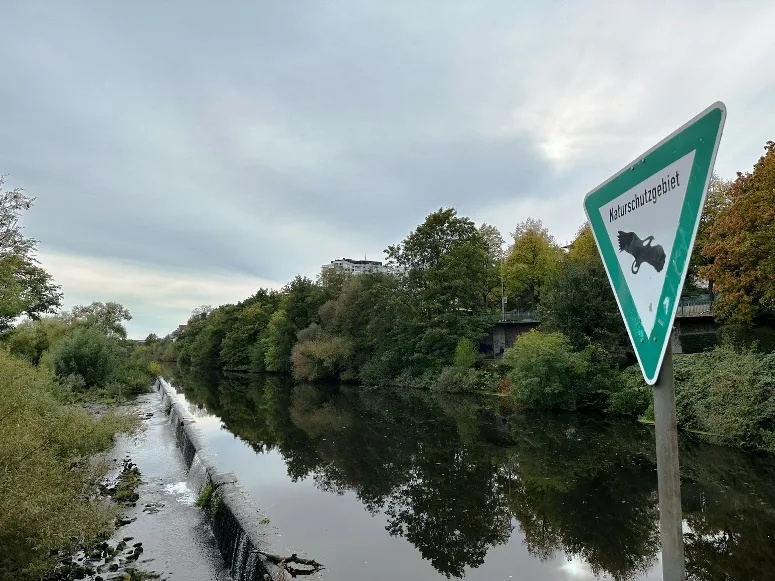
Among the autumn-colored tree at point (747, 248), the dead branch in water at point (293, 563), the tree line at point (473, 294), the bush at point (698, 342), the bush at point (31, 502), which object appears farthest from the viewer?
the bush at point (698, 342)

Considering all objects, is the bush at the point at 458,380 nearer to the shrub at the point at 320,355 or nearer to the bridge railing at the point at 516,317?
the bridge railing at the point at 516,317

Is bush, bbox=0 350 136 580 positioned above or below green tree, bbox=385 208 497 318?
below

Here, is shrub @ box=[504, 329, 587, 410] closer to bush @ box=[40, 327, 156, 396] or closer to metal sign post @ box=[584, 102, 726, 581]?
metal sign post @ box=[584, 102, 726, 581]

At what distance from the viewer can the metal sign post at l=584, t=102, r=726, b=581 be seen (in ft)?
4.60

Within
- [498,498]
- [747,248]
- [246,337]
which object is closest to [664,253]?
[498,498]

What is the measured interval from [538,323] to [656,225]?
135ft

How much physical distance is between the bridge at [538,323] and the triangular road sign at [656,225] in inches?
988

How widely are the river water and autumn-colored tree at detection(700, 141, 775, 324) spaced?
6.61 m

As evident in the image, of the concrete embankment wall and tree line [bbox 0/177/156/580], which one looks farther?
the concrete embankment wall

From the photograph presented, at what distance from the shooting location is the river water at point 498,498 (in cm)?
1012

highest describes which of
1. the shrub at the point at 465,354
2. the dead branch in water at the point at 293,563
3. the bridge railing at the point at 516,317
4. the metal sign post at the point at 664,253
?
the bridge railing at the point at 516,317

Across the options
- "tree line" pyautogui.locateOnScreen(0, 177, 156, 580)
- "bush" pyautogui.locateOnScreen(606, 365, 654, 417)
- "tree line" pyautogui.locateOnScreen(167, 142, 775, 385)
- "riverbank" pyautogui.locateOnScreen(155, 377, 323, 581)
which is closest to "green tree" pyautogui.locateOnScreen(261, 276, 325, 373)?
"tree line" pyautogui.locateOnScreen(167, 142, 775, 385)

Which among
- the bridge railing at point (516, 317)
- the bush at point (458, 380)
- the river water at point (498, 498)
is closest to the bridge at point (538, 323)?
the bridge railing at point (516, 317)

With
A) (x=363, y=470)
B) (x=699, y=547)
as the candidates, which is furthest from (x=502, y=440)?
(x=699, y=547)
